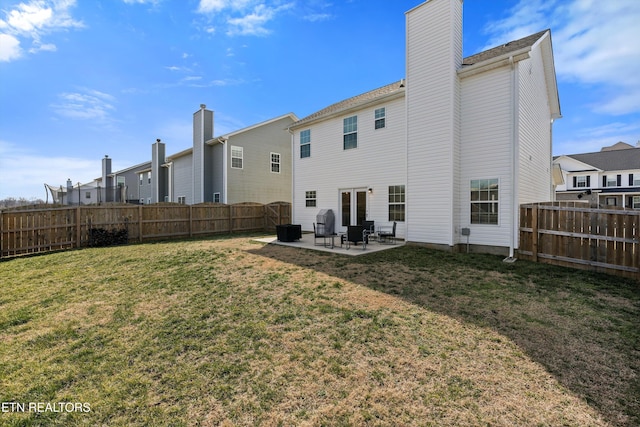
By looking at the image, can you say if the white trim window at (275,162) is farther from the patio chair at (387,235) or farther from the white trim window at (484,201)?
the white trim window at (484,201)

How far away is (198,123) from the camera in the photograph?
19359 mm

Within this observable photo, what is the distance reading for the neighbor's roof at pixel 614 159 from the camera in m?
30.3

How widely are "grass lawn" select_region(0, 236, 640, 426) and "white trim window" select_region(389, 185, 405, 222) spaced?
480 cm

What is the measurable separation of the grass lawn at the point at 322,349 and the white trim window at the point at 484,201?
2787 mm

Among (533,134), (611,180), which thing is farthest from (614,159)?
(533,134)

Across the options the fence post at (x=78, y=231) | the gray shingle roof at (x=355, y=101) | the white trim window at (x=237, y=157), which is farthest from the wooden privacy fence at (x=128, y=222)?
A: the gray shingle roof at (x=355, y=101)

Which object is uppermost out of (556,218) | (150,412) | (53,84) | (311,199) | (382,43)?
(382,43)

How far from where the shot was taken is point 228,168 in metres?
18.0

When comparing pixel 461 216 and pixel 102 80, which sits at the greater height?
pixel 102 80

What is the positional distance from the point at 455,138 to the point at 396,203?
3.22m

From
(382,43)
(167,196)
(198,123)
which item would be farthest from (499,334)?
(167,196)

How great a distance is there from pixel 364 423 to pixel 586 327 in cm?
374

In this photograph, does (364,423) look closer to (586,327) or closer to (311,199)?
(586,327)

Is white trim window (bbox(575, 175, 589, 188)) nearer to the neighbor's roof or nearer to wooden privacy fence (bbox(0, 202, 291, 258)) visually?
the neighbor's roof
